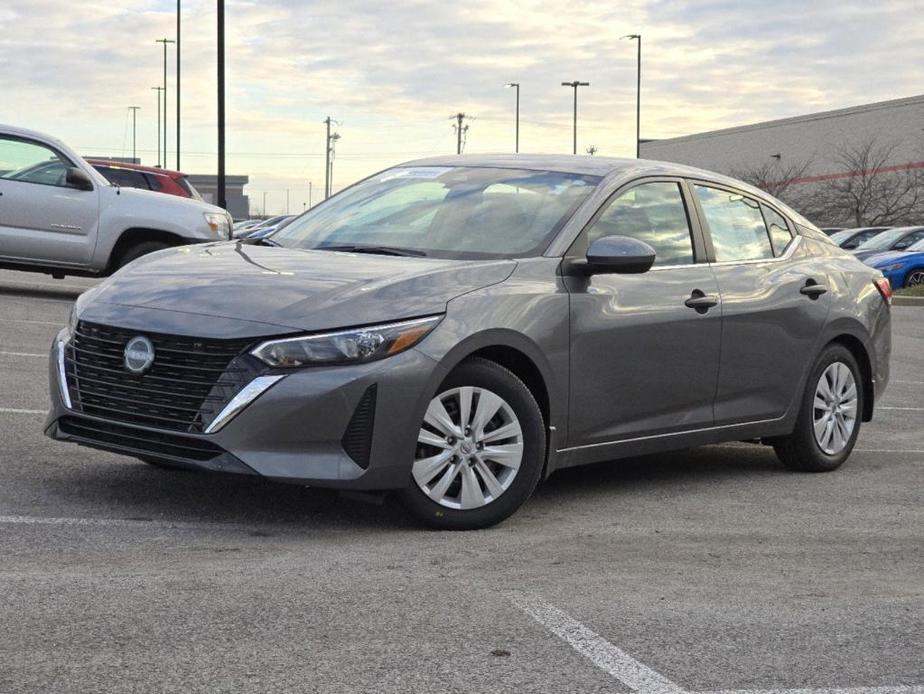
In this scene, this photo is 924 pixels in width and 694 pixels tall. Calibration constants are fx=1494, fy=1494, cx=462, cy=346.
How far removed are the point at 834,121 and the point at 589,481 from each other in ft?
192

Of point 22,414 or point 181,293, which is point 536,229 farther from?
point 22,414

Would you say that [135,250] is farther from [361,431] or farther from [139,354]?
[361,431]

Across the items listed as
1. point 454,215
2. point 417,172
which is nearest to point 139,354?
point 454,215

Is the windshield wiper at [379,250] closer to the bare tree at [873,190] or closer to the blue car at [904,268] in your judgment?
the blue car at [904,268]

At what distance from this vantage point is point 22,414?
8273 mm

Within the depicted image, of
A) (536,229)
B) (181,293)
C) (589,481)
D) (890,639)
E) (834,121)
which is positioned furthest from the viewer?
(834,121)

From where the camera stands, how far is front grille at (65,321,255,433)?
561cm

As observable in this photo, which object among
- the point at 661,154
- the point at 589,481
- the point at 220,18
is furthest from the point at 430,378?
the point at 661,154

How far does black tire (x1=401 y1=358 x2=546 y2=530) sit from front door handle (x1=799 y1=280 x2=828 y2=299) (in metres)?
2.25

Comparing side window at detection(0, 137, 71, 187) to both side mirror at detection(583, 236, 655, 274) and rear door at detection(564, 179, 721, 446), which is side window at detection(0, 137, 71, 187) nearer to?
rear door at detection(564, 179, 721, 446)

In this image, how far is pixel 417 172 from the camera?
753cm

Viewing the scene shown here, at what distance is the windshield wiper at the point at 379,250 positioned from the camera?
257 inches

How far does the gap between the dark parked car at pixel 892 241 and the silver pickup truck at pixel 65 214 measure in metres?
16.5

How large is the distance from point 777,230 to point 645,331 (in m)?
1.64
